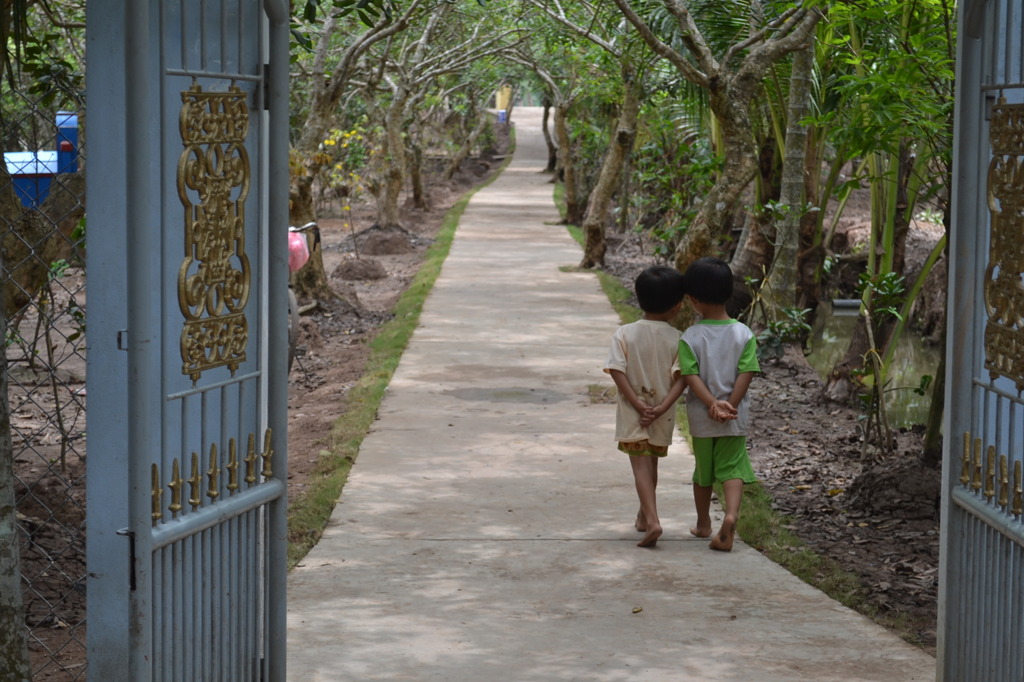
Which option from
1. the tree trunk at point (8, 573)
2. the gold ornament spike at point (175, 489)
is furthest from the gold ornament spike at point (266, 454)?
the tree trunk at point (8, 573)

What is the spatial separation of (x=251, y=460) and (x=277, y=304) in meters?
0.45

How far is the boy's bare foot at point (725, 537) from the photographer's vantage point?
5652 millimetres

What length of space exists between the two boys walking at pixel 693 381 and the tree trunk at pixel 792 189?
440cm

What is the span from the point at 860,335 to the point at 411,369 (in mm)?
3391

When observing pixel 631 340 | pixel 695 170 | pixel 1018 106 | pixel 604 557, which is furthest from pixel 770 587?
pixel 695 170

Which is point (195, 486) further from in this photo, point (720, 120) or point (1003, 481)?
point (720, 120)

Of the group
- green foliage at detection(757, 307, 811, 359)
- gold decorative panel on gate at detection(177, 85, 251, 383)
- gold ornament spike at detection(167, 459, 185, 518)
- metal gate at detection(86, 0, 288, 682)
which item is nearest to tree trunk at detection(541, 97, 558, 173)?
green foliage at detection(757, 307, 811, 359)

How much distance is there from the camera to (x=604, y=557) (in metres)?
5.66

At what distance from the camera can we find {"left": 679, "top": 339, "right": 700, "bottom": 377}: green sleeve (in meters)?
5.52

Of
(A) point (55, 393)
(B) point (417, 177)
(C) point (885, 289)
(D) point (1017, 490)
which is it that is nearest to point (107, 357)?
(D) point (1017, 490)

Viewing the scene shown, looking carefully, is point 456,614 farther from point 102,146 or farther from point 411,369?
point 411,369

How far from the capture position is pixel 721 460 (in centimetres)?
568

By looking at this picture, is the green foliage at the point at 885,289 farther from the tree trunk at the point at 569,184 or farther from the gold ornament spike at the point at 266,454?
the tree trunk at the point at 569,184

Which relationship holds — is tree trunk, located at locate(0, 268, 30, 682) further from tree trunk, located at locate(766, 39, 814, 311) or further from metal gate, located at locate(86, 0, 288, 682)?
tree trunk, located at locate(766, 39, 814, 311)
